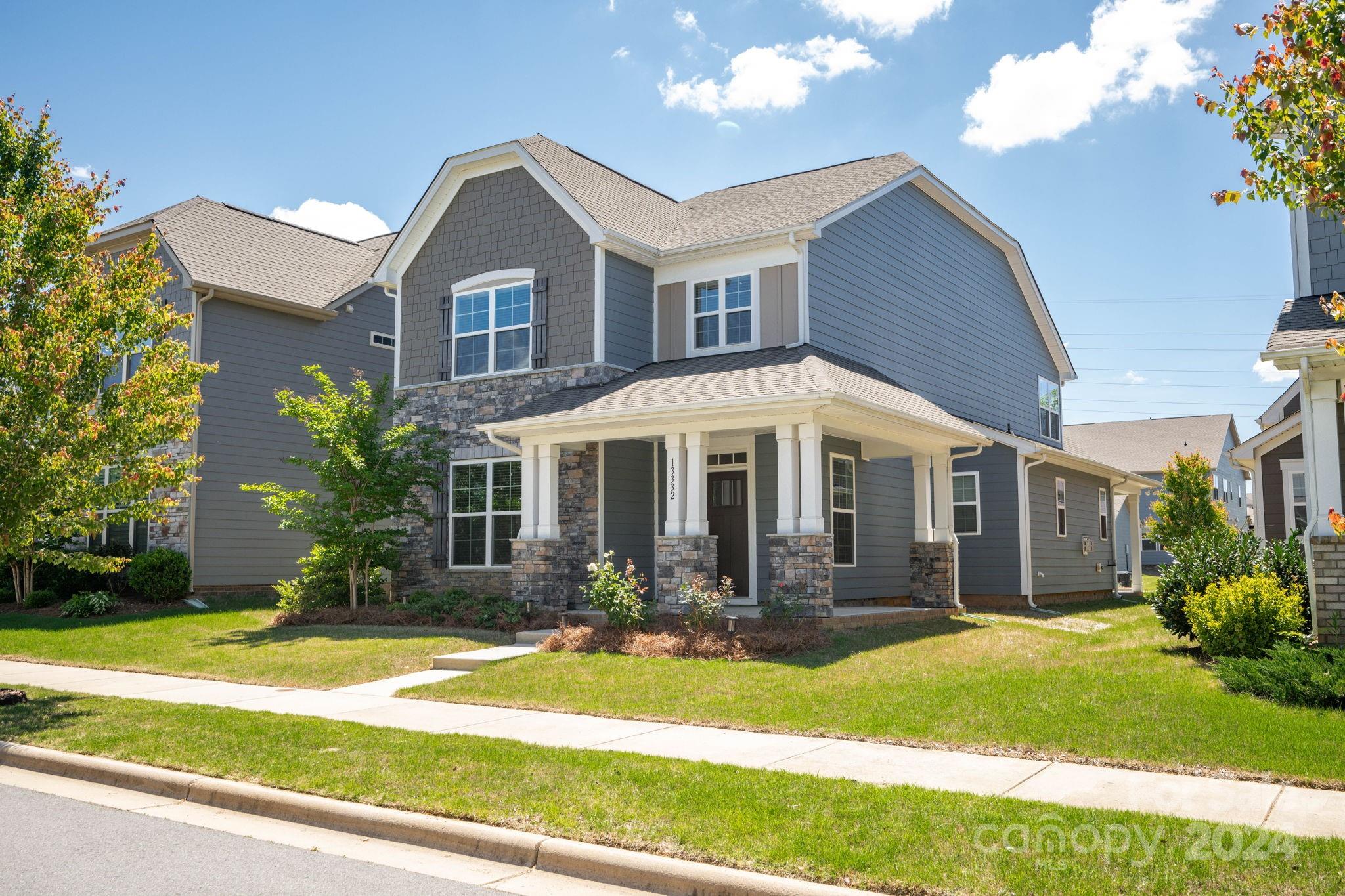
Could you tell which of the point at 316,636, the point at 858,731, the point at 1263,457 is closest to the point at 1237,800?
the point at 858,731

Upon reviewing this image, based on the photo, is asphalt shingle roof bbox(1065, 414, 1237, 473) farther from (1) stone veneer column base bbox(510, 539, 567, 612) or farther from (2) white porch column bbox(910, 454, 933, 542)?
(1) stone veneer column base bbox(510, 539, 567, 612)

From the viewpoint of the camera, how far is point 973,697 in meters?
9.59

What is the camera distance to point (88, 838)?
6254mm

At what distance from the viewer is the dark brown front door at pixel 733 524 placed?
17.4 meters

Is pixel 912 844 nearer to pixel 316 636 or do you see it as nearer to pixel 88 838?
pixel 88 838

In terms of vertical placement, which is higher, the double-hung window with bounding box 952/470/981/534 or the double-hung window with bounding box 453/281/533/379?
the double-hung window with bounding box 453/281/533/379

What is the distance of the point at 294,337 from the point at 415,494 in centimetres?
665

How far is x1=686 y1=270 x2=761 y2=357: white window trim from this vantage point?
17484mm

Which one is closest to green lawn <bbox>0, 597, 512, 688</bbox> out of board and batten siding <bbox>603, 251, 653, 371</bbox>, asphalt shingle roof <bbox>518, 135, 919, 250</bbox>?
board and batten siding <bbox>603, 251, 653, 371</bbox>

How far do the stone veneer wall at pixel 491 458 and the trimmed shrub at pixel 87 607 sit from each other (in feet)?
17.6

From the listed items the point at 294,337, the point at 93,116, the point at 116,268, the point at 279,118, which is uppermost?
the point at 279,118

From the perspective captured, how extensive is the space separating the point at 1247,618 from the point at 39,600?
21.0m

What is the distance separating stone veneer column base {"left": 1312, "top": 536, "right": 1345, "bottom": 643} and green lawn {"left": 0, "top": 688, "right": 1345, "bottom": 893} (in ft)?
21.2

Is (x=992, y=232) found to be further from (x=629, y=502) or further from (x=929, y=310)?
(x=629, y=502)
